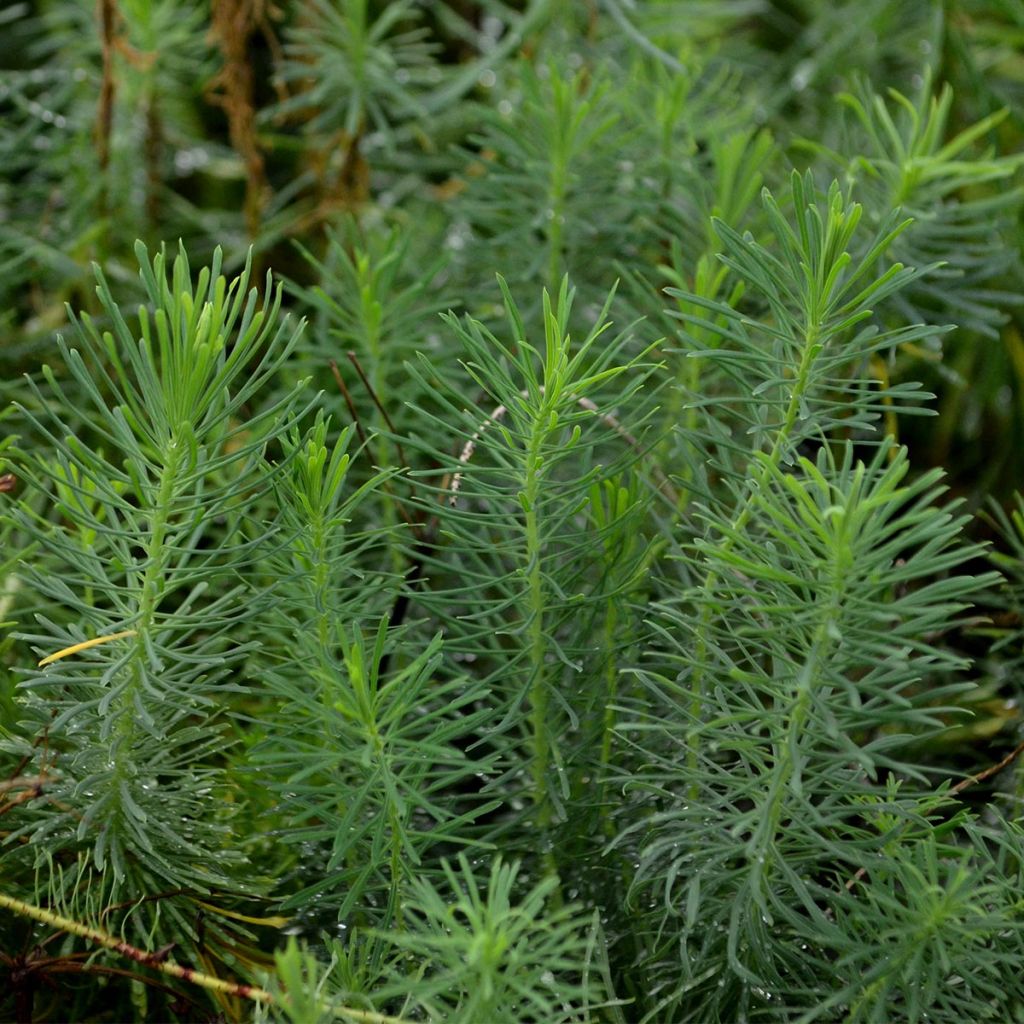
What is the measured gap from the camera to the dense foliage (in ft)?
1.09

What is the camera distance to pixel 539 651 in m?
0.38

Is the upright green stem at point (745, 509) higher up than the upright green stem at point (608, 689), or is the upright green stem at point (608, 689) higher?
the upright green stem at point (745, 509)

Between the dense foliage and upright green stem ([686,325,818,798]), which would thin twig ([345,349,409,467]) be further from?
upright green stem ([686,325,818,798])

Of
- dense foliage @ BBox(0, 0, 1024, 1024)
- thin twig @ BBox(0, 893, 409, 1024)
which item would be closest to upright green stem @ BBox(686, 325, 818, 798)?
dense foliage @ BBox(0, 0, 1024, 1024)

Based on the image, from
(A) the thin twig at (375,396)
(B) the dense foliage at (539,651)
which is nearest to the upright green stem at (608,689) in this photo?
(B) the dense foliage at (539,651)

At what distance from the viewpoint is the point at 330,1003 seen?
31cm

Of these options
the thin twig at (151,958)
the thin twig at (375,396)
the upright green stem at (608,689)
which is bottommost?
the thin twig at (151,958)

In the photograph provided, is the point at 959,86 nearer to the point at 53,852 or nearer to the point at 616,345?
the point at 616,345

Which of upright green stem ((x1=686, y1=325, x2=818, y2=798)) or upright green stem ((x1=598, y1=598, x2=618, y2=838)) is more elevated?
upright green stem ((x1=686, y1=325, x2=818, y2=798))

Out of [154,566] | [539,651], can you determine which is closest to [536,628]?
[539,651]

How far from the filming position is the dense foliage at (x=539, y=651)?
13.1 inches

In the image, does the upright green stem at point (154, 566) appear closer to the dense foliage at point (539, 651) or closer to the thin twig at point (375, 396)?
the dense foliage at point (539, 651)

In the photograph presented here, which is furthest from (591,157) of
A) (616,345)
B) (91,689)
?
(91,689)

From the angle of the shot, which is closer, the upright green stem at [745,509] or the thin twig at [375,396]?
the upright green stem at [745,509]
